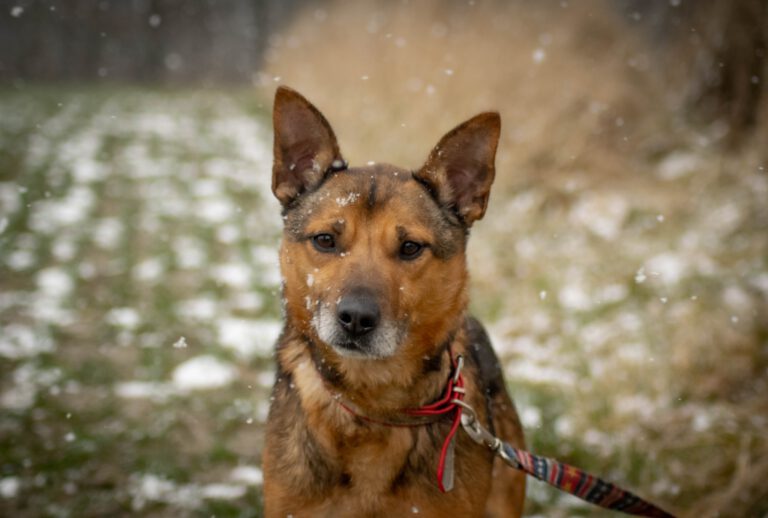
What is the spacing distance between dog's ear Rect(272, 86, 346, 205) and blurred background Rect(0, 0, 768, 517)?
1907 mm

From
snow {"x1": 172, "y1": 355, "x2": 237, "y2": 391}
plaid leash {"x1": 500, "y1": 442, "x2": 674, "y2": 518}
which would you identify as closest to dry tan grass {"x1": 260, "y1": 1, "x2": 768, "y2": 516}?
plaid leash {"x1": 500, "y1": 442, "x2": 674, "y2": 518}

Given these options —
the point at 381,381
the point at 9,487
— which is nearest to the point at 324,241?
the point at 381,381

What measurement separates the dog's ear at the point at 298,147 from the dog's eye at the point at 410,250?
57cm

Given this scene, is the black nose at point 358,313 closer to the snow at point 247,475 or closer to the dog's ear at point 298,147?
the dog's ear at point 298,147

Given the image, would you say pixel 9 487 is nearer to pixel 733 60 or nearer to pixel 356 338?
pixel 356 338

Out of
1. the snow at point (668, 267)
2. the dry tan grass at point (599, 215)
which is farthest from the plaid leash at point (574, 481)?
the snow at point (668, 267)

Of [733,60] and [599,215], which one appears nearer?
[733,60]

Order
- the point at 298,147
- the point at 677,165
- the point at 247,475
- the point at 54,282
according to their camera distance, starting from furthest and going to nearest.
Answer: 1. the point at 677,165
2. the point at 54,282
3. the point at 247,475
4. the point at 298,147

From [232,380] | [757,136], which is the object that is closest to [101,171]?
[232,380]

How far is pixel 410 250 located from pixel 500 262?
4.03 meters

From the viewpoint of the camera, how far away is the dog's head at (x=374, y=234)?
7.91 feet

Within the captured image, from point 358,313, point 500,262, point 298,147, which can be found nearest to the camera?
point 358,313

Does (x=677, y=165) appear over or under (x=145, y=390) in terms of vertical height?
over

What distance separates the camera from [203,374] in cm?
477
